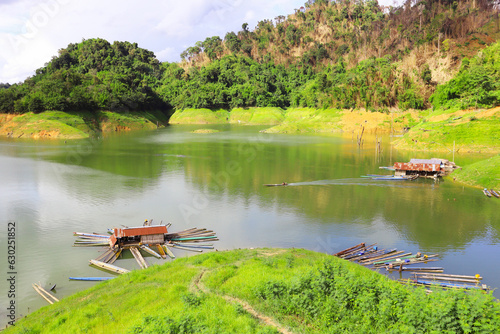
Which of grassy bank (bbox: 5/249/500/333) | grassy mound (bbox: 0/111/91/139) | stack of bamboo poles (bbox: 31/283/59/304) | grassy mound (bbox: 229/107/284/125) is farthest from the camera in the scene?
grassy mound (bbox: 229/107/284/125)

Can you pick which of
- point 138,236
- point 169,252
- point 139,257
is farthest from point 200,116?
point 139,257

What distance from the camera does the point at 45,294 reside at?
21.4m

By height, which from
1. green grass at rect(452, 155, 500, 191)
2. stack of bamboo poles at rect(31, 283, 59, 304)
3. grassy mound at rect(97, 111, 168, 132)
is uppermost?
grassy mound at rect(97, 111, 168, 132)

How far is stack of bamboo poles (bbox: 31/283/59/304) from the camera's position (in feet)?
68.0

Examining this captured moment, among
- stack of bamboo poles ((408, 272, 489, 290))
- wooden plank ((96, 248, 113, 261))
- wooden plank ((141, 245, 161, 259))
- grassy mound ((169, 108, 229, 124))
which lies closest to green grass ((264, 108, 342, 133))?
grassy mound ((169, 108, 229, 124))

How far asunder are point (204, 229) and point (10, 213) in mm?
20992

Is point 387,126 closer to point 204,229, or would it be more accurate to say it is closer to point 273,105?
point 273,105

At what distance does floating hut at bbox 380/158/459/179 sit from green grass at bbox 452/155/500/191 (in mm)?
2284

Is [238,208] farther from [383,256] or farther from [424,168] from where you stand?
[424,168]

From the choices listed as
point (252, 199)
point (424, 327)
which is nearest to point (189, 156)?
point (252, 199)

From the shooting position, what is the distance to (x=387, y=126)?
111438 mm

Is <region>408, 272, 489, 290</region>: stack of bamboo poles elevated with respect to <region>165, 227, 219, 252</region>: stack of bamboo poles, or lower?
lower

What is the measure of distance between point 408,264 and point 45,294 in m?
23.5

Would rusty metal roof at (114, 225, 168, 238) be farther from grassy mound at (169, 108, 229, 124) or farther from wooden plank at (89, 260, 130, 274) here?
grassy mound at (169, 108, 229, 124)
